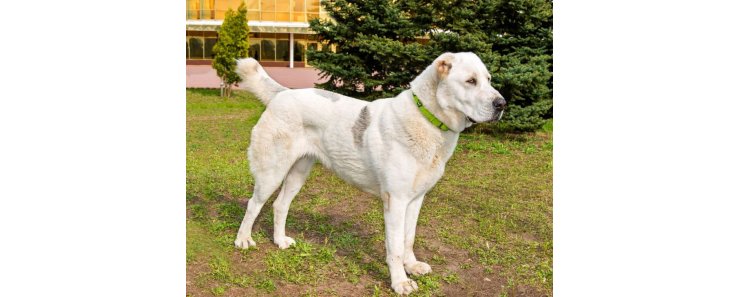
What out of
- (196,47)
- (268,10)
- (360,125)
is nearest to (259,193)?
(360,125)

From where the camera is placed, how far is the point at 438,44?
8.25 meters

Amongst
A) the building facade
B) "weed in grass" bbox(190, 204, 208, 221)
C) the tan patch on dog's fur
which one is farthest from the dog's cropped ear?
the building facade

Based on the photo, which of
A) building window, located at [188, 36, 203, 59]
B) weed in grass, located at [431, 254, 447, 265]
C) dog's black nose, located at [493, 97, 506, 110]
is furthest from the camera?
building window, located at [188, 36, 203, 59]

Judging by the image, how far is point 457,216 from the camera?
19.4 ft

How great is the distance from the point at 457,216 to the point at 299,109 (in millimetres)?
2240

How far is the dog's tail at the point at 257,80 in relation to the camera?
4.69 m

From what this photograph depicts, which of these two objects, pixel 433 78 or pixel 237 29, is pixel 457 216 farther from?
pixel 237 29

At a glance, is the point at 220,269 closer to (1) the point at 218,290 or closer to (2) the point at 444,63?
(1) the point at 218,290

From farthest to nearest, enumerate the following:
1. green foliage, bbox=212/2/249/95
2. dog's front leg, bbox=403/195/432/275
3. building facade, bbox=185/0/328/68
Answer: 1. green foliage, bbox=212/2/249/95
2. building facade, bbox=185/0/328/68
3. dog's front leg, bbox=403/195/432/275

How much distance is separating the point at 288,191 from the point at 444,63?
5.96 ft

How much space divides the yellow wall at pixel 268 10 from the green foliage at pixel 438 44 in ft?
1.57

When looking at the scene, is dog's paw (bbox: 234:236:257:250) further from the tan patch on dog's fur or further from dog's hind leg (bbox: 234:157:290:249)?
the tan patch on dog's fur

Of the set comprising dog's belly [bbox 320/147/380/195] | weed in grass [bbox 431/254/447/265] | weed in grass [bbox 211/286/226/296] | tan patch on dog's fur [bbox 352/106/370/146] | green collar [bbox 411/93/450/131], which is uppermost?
green collar [bbox 411/93/450/131]

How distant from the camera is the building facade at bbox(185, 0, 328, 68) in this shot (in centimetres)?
862
